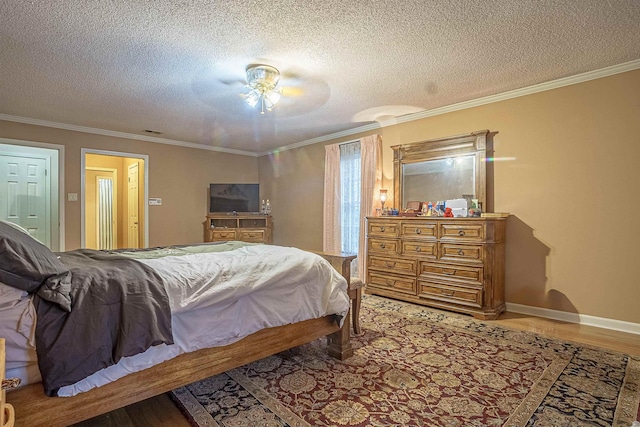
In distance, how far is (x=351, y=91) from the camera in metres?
3.68

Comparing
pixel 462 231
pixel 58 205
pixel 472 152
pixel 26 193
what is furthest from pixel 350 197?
pixel 26 193

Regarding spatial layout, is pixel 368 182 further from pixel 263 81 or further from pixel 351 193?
pixel 263 81

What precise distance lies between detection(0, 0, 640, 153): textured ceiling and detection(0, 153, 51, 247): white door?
3.33 ft

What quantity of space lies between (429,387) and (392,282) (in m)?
2.14

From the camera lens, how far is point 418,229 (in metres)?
3.94

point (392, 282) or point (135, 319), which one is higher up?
point (135, 319)

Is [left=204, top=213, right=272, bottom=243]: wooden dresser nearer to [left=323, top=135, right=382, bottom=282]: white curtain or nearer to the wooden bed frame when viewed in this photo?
[left=323, top=135, right=382, bottom=282]: white curtain

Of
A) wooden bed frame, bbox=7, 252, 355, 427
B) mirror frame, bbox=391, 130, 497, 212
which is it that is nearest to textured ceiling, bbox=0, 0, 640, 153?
mirror frame, bbox=391, 130, 497, 212

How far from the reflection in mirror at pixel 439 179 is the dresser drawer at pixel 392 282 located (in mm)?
1066

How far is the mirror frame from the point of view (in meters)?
3.84

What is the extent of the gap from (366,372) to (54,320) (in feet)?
5.90

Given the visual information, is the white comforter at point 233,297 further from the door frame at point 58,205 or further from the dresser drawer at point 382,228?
the door frame at point 58,205

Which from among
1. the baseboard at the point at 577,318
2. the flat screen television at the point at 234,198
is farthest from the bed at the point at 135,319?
the flat screen television at the point at 234,198

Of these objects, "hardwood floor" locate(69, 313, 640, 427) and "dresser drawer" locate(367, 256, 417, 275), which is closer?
"hardwood floor" locate(69, 313, 640, 427)
